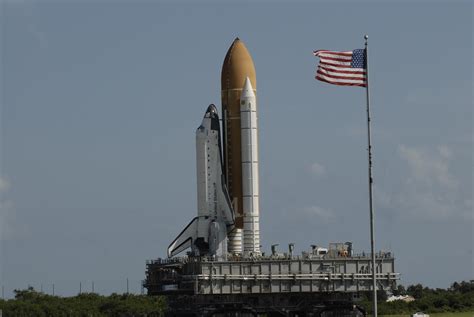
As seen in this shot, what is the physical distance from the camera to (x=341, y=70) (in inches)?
1884

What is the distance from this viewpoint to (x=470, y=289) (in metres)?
123

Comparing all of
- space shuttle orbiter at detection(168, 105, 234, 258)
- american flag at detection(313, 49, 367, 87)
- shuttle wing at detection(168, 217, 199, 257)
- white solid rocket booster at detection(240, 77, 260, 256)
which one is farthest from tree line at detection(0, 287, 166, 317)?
american flag at detection(313, 49, 367, 87)

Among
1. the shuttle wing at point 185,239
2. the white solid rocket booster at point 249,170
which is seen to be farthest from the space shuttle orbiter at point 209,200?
the white solid rocket booster at point 249,170

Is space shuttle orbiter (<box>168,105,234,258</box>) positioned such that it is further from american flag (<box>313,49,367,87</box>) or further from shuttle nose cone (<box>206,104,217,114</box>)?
american flag (<box>313,49,367,87</box>)

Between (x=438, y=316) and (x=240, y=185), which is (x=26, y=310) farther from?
(x=438, y=316)

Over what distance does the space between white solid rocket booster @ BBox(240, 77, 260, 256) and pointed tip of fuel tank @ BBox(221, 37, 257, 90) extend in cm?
99

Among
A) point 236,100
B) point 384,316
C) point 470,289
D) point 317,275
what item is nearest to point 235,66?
point 236,100

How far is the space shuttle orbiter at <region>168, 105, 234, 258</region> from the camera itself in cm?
6575

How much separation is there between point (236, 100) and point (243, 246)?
8807 mm

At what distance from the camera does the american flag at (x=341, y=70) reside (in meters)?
47.7

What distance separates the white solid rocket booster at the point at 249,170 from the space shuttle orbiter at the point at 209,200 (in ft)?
3.61

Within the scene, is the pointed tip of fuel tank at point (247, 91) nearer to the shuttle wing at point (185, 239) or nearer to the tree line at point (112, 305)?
the shuttle wing at point (185, 239)

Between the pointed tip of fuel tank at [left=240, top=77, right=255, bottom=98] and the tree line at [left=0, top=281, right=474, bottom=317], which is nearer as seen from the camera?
the pointed tip of fuel tank at [left=240, top=77, right=255, bottom=98]

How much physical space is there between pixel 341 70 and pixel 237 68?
20286mm
